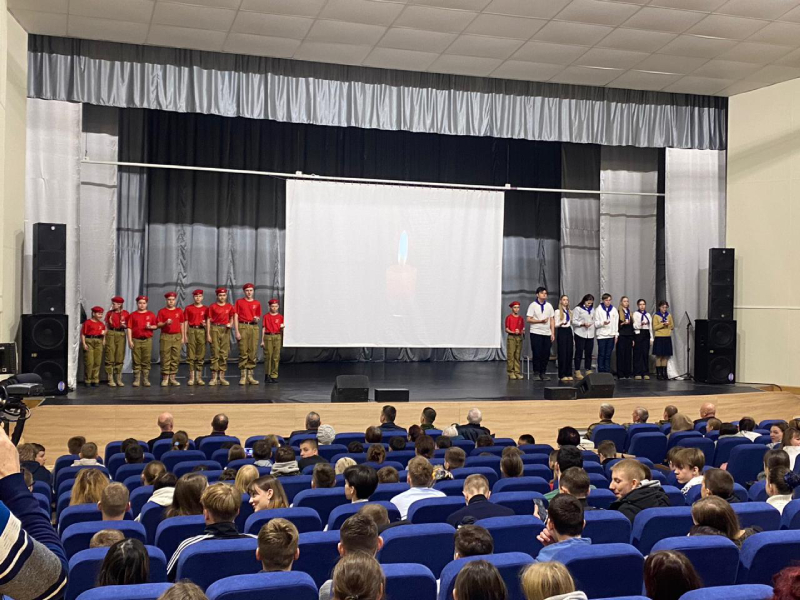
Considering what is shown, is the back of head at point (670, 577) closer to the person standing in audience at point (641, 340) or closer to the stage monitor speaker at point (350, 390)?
the stage monitor speaker at point (350, 390)

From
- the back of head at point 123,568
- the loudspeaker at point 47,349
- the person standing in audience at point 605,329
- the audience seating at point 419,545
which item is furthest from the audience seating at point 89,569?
the person standing in audience at point 605,329

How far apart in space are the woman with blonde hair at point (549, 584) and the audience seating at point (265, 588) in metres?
0.68

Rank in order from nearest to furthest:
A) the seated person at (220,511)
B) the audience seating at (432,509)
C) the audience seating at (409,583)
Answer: the audience seating at (409,583) < the seated person at (220,511) < the audience seating at (432,509)

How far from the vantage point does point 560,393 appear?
10.5m

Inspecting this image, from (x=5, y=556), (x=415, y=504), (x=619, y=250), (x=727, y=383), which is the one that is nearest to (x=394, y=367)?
(x=619, y=250)

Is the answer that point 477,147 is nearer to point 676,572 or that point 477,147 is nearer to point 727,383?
point 727,383

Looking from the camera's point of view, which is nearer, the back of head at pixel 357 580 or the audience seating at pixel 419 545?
the back of head at pixel 357 580

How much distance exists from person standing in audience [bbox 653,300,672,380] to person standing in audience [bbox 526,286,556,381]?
→ 66.6 inches

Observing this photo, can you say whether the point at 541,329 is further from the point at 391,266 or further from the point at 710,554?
the point at 710,554

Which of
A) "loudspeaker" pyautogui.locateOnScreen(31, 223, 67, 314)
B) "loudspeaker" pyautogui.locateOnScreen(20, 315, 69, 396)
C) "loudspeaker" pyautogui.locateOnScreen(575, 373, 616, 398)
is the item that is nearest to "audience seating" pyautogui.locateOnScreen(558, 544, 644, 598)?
"loudspeaker" pyautogui.locateOnScreen(575, 373, 616, 398)

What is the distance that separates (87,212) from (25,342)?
2.71 metres

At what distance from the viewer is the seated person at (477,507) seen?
4012mm

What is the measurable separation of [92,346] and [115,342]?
1.21 ft

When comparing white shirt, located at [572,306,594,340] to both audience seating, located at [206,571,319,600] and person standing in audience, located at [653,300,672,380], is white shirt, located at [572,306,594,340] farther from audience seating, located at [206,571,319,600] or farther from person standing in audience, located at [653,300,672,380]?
audience seating, located at [206,571,319,600]
